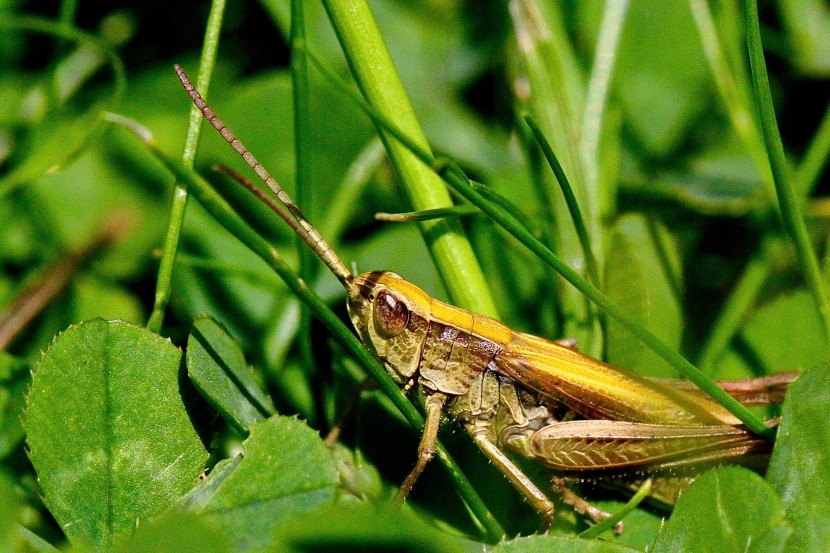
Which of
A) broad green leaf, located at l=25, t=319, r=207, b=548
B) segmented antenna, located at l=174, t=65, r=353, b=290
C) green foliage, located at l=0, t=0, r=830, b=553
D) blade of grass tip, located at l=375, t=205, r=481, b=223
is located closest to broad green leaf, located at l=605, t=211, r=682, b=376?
green foliage, located at l=0, t=0, r=830, b=553

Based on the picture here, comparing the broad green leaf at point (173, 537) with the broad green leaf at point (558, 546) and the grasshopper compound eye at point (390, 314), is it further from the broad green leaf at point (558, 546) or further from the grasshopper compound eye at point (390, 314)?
the grasshopper compound eye at point (390, 314)

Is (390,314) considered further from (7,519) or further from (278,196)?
(7,519)

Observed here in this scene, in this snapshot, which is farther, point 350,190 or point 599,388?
point 350,190

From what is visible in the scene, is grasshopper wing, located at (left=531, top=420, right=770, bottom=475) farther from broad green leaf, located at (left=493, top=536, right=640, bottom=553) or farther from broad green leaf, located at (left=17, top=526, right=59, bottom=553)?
broad green leaf, located at (left=17, top=526, right=59, bottom=553)

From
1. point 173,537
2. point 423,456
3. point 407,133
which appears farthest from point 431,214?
point 173,537

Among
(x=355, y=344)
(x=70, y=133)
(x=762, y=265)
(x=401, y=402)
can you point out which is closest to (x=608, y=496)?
(x=401, y=402)

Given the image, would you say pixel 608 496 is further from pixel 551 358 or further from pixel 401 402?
pixel 401 402
